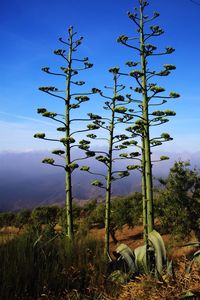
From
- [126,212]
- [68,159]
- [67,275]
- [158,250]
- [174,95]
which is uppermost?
[174,95]

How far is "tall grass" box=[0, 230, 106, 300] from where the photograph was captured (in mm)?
4055

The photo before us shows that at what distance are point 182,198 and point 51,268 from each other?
19.8 metres

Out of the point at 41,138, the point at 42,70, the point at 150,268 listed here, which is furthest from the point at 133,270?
the point at 42,70

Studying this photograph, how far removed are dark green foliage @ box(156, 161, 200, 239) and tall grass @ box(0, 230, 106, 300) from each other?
18.9 meters

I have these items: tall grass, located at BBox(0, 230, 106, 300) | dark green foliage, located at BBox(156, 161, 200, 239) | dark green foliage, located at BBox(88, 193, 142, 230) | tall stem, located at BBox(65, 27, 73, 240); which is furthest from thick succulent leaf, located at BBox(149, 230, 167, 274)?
dark green foliage, located at BBox(88, 193, 142, 230)

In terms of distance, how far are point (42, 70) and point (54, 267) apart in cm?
1547

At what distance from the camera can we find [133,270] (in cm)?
491

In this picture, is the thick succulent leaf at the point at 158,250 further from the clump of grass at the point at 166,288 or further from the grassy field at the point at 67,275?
the clump of grass at the point at 166,288

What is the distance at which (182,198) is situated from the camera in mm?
23438

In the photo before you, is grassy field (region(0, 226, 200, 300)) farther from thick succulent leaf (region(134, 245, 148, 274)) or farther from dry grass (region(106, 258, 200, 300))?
thick succulent leaf (region(134, 245, 148, 274))

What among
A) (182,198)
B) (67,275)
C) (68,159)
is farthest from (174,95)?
(67,275)

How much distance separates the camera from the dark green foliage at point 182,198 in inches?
916

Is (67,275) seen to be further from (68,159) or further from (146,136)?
(68,159)

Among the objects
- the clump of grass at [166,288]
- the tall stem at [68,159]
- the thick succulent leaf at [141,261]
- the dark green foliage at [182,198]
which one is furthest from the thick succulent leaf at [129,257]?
the dark green foliage at [182,198]
